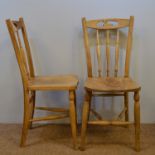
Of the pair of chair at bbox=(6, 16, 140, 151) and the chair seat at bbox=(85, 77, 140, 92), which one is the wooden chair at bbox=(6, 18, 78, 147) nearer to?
the pair of chair at bbox=(6, 16, 140, 151)

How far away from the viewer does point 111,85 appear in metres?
1.41

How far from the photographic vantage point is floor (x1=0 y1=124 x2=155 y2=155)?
147 centimetres

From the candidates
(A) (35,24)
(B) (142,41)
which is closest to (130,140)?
(B) (142,41)

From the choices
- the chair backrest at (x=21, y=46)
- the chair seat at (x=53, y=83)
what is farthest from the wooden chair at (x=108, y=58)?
the chair backrest at (x=21, y=46)

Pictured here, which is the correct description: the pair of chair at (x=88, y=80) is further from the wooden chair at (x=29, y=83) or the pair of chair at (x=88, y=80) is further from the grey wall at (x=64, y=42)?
the grey wall at (x=64, y=42)

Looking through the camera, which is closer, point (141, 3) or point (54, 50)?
point (141, 3)

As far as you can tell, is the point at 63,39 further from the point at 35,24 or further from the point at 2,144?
the point at 2,144

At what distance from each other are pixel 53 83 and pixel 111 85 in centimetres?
37

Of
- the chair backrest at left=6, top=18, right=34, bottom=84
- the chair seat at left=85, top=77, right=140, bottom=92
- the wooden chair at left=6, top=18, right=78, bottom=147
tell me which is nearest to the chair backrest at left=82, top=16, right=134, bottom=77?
the chair seat at left=85, top=77, right=140, bottom=92

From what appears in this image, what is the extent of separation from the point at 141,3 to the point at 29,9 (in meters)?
0.81

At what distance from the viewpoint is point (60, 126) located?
1.83 meters

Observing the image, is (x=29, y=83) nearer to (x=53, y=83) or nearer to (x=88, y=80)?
(x=53, y=83)

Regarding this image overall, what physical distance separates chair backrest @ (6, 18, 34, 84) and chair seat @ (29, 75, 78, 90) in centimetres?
6

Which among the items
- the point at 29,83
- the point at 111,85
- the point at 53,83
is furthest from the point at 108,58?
the point at 29,83
